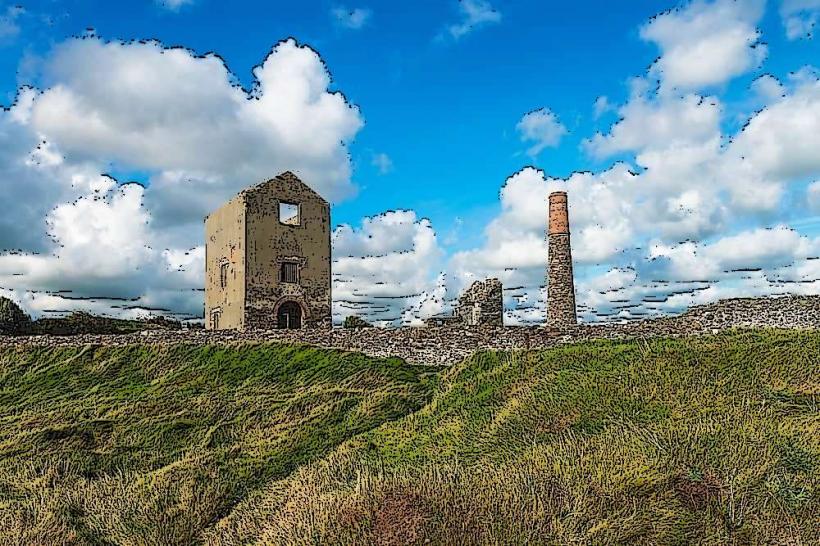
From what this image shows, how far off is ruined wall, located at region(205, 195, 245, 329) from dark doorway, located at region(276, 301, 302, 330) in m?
1.60

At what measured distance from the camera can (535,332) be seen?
53.5 feet

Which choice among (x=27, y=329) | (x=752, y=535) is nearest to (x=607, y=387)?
(x=752, y=535)

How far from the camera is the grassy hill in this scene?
23.2 feet

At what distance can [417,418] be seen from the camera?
12.4 meters

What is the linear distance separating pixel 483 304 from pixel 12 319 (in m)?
23.8

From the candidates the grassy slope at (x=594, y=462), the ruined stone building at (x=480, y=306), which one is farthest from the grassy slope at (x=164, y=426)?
the ruined stone building at (x=480, y=306)

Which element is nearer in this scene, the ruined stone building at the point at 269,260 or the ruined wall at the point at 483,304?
the ruined wall at the point at 483,304

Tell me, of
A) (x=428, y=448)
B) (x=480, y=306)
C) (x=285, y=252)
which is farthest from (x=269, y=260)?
(x=428, y=448)

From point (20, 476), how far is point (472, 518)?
29.1 ft

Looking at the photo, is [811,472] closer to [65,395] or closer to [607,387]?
[607,387]

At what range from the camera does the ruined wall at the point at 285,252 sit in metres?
24.6

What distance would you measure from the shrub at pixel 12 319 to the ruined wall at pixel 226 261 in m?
11.2

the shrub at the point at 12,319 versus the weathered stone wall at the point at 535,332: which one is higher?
the shrub at the point at 12,319

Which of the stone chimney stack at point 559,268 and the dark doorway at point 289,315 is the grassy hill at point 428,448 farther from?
the stone chimney stack at point 559,268
